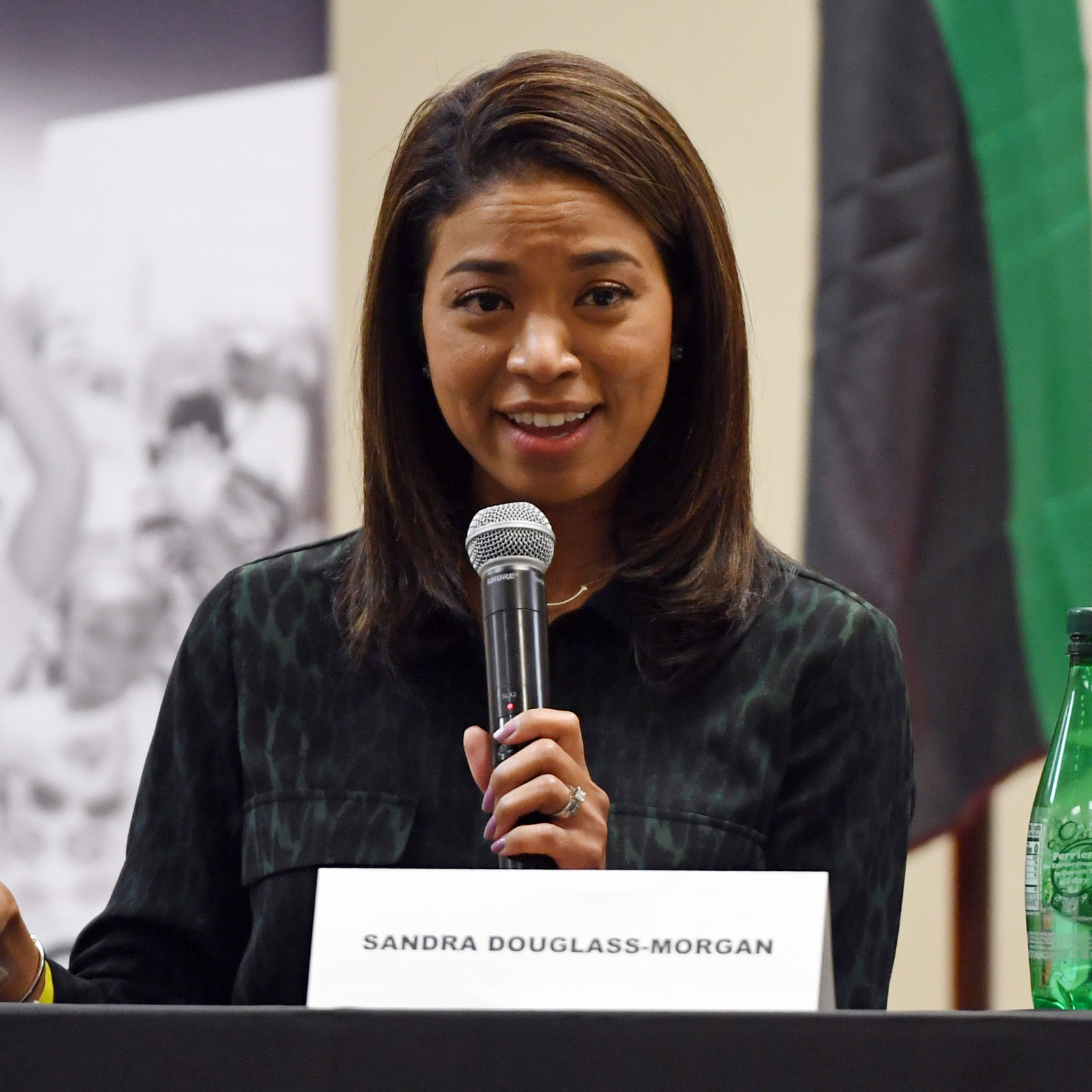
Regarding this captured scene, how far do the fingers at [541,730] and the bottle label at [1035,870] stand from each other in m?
0.27

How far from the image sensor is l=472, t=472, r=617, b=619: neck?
1.29 meters

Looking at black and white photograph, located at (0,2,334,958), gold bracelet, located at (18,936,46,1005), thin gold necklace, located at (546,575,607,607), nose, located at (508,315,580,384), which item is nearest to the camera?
gold bracelet, located at (18,936,46,1005)

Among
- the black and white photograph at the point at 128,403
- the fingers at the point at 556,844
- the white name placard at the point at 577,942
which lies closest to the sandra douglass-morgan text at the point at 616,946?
the white name placard at the point at 577,942

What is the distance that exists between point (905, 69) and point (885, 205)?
219 mm

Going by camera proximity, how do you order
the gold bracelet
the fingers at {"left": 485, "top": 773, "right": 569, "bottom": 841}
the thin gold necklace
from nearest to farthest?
1. the fingers at {"left": 485, "top": 773, "right": 569, "bottom": 841}
2. the gold bracelet
3. the thin gold necklace

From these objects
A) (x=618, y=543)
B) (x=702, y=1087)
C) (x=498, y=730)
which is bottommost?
(x=702, y=1087)

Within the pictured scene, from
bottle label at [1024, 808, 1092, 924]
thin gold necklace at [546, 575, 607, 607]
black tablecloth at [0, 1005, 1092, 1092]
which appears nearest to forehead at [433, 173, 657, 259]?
thin gold necklace at [546, 575, 607, 607]

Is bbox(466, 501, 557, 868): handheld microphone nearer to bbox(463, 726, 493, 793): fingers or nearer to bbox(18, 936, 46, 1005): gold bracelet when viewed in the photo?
bbox(463, 726, 493, 793): fingers

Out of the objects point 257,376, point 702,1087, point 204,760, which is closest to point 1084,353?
point 257,376

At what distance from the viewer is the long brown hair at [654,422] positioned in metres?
1.21

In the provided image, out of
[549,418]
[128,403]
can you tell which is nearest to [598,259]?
[549,418]

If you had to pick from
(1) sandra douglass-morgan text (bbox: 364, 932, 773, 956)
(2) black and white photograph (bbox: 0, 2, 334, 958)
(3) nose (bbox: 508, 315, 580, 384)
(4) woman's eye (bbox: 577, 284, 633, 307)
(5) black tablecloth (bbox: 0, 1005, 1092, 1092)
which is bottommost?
(5) black tablecloth (bbox: 0, 1005, 1092, 1092)

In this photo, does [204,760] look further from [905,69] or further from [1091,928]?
[905,69]

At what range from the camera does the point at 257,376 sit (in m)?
2.29
